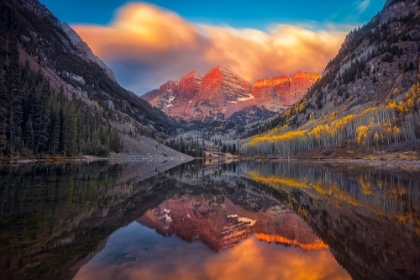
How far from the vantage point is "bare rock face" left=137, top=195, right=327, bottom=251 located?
14453 millimetres

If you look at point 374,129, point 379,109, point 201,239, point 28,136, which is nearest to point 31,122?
point 28,136

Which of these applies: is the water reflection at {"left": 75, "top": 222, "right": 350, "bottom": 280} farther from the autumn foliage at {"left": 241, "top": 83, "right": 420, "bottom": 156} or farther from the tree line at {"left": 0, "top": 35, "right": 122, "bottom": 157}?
the autumn foliage at {"left": 241, "top": 83, "right": 420, "bottom": 156}

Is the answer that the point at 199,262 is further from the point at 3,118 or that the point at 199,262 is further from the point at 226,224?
the point at 3,118

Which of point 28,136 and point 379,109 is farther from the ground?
point 379,109

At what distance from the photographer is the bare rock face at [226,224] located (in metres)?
14.5

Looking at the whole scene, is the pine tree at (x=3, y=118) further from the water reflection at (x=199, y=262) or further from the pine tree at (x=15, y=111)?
the water reflection at (x=199, y=262)

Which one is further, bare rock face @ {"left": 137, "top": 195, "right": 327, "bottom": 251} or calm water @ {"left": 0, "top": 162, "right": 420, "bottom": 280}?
bare rock face @ {"left": 137, "top": 195, "right": 327, "bottom": 251}

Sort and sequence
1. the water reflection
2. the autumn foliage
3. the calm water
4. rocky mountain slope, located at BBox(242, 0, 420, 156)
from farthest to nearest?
rocky mountain slope, located at BBox(242, 0, 420, 156) → the autumn foliage → the calm water → the water reflection

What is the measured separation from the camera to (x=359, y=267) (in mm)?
10305

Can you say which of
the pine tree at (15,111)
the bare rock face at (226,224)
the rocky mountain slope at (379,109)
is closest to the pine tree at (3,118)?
the pine tree at (15,111)

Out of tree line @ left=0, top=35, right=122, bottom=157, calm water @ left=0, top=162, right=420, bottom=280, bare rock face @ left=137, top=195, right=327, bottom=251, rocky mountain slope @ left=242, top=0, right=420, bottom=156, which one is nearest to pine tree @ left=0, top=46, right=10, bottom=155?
tree line @ left=0, top=35, right=122, bottom=157

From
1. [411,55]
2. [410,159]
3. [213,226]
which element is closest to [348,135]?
[410,159]

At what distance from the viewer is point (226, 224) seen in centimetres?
1834

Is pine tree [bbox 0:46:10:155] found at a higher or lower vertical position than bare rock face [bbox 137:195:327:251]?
higher
